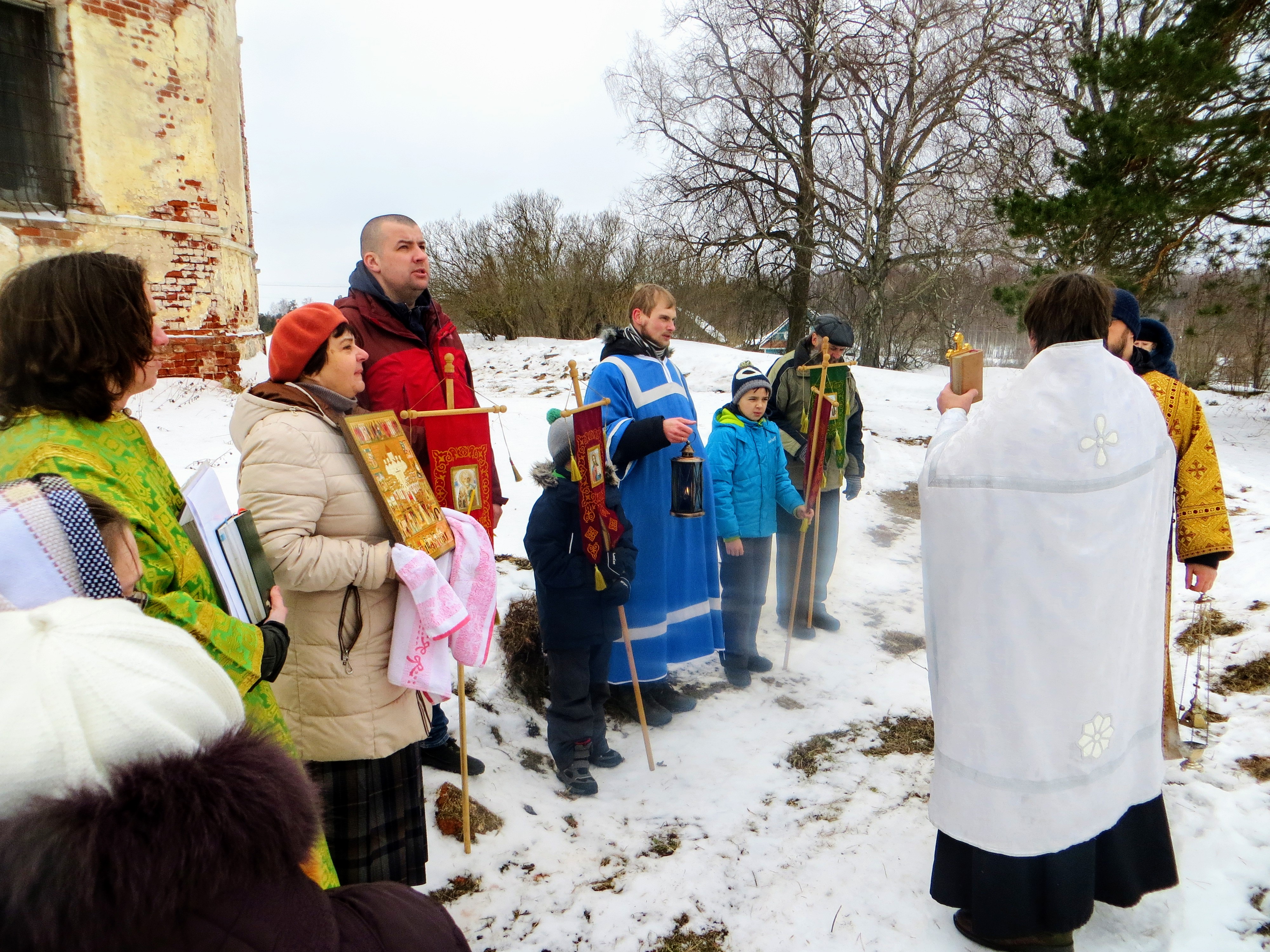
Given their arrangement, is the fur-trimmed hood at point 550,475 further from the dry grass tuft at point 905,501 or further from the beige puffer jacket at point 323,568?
the dry grass tuft at point 905,501

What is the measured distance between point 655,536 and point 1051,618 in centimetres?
209

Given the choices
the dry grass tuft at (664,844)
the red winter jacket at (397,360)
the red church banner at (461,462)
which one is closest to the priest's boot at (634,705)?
the dry grass tuft at (664,844)

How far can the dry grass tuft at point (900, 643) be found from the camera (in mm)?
5066

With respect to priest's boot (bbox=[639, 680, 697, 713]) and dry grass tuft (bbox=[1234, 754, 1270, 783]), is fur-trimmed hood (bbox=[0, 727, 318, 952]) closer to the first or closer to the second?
priest's boot (bbox=[639, 680, 697, 713])

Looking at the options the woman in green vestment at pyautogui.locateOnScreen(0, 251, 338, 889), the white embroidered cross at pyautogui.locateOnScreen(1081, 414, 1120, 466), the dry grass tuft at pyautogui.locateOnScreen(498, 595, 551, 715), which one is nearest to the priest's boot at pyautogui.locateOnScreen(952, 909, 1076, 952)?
the white embroidered cross at pyautogui.locateOnScreen(1081, 414, 1120, 466)

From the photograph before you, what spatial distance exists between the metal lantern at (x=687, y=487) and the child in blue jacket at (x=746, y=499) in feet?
2.51

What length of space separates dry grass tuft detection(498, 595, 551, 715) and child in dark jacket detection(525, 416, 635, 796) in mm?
649

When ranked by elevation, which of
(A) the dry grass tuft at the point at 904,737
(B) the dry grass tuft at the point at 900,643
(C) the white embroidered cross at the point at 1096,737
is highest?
(C) the white embroidered cross at the point at 1096,737

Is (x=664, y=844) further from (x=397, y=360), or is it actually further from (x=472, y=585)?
(x=397, y=360)

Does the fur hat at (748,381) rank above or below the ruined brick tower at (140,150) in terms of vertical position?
below

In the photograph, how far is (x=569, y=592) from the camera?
343 centimetres

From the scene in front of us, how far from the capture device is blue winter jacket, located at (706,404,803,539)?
4.49 m

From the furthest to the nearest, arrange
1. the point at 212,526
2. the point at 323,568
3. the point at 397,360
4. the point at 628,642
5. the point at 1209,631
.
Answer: the point at 1209,631 → the point at 628,642 → the point at 397,360 → the point at 323,568 → the point at 212,526

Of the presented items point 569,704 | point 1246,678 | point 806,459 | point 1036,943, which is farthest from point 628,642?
point 1246,678
